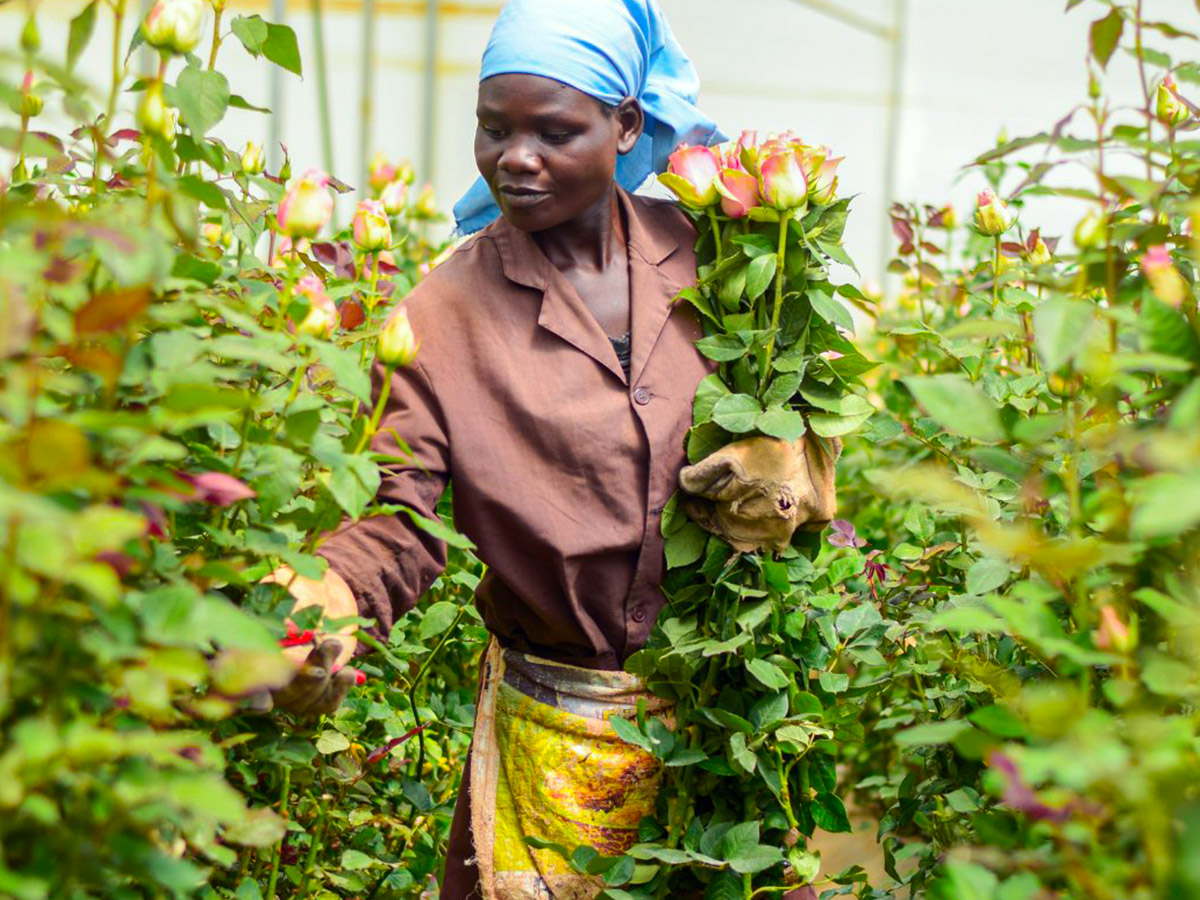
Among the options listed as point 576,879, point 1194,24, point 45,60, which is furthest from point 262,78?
point 1194,24

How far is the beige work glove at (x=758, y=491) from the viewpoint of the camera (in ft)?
5.19

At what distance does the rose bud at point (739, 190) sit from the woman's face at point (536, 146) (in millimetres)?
142

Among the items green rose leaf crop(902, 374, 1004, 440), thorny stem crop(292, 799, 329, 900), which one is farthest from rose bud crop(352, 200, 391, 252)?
green rose leaf crop(902, 374, 1004, 440)

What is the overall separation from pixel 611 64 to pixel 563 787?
0.80 m

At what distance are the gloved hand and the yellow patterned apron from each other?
0.45m

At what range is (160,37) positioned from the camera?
109 cm

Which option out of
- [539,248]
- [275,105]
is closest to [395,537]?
[539,248]

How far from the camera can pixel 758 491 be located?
5.19 feet

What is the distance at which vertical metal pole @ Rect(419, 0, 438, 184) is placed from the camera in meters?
5.41

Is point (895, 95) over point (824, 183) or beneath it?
over

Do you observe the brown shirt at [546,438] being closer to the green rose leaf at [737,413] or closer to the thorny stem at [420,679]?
the green rose leaf at [737,413]

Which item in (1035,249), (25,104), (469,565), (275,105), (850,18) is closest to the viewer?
(25,104)

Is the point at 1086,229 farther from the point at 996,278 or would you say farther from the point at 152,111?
the point at 152,111

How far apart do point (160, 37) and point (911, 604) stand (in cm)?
116
